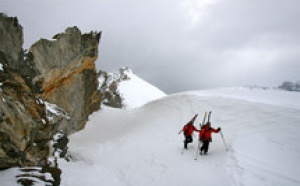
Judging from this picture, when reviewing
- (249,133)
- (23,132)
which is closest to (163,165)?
(249,133)

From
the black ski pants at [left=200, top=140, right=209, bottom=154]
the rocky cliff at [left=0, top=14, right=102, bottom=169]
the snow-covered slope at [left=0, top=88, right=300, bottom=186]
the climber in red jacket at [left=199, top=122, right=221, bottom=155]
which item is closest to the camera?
the rocky cliff at [left=0, top=14, right=102, bottom=169]

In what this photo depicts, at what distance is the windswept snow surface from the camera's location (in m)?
9.81

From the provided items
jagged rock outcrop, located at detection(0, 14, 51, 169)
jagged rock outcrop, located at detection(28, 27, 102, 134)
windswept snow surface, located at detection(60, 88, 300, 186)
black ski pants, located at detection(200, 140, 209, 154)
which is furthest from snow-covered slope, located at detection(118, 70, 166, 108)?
black ski pants, located at detection(200, 140, 209, 154)

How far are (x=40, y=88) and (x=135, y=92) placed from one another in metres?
91.2

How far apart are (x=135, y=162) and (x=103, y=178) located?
3.04 metres

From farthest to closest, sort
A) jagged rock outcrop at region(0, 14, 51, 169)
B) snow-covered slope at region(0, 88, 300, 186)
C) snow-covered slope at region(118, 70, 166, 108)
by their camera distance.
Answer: snow-covered slope at region(118, 70, 166, 108) < snow-covered slope at region(0, 88, 300, 186) < jagged rock outcrop at region(0, 14, 51, 169)

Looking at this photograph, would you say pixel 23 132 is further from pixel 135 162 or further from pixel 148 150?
pixel 148 150

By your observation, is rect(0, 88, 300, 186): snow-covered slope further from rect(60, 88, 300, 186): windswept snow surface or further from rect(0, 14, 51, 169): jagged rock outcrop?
rect(0, 14, 51, 169): jagged rock outcrop

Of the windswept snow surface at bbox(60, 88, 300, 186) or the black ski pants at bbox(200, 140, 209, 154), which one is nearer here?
the windswept snow surface at bbox(60, 88, 300, 186)

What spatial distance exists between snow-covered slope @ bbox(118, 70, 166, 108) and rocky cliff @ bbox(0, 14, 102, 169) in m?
67.6

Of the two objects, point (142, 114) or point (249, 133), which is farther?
point (142, 114)

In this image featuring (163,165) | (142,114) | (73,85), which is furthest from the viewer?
(142,114)

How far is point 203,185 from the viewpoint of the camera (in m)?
9.49

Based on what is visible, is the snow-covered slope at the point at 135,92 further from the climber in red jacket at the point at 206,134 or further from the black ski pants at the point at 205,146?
the climber in red jacket at the point at 206,134
